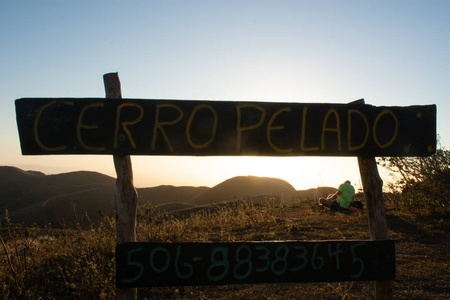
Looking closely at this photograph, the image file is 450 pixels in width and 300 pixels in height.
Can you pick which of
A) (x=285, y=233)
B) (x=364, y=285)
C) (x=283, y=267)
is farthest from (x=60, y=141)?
(x=285, y=233)

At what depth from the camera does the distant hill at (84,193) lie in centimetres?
2105

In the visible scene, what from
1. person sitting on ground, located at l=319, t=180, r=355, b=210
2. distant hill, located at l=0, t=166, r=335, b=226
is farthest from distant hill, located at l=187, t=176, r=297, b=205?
person sitting on ground, located at l=319, t=180, r=355, b=210

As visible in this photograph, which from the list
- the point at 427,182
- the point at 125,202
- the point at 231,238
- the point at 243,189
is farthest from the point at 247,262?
the point at 243,189

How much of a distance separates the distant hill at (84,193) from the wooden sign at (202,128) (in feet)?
53.8

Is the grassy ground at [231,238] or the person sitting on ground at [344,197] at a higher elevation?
the person sitting on ground at [344,197]

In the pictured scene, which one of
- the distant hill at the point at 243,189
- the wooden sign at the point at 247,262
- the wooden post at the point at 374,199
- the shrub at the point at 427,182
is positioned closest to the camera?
the wooden sign at the point at 247,262

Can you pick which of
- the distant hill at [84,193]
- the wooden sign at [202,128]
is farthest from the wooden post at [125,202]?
the distant hill at [84,193]

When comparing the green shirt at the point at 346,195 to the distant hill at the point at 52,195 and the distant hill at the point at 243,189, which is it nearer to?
the distant hill at the point at 52,195

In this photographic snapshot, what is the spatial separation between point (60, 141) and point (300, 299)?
3600 millimetres

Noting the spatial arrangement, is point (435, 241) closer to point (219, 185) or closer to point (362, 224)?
point (362, 224)

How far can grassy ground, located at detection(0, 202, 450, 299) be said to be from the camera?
4.30 meters

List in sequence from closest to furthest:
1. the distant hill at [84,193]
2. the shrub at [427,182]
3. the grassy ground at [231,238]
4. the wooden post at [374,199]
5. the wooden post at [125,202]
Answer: the wooden post at [125,202] → the wooden post at [374,199] → the grassy ground at [231,238] → the shrub at [427,182] → the distant hill at [84,193]

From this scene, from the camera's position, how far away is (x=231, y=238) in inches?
267

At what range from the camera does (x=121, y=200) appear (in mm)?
2875
